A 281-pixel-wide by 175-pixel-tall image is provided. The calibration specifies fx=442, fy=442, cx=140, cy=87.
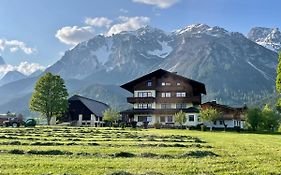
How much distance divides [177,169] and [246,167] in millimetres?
3260

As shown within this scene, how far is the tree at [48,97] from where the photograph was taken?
108744 mm

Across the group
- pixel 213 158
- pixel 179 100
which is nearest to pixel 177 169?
pixel 213 158

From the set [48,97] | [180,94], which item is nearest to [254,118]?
[180,94]

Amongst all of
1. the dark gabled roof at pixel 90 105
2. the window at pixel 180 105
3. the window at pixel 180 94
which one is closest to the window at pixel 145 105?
the window at pixel 180 105

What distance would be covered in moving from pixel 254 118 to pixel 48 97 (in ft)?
162

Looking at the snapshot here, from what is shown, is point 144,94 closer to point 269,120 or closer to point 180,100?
point 180,100

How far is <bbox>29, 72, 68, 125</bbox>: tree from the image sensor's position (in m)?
109

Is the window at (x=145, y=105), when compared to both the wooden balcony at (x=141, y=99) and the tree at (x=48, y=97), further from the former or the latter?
the tree at (x=48, y=97)

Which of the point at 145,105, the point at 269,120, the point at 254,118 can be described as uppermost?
the point at 145,105

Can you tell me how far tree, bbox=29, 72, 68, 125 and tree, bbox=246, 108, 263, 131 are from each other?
4502cm

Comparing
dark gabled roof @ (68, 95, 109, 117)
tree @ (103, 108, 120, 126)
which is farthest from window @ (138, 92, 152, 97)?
dark gabled roof @ (68, 95, 109, 117)

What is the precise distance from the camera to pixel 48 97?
10912cm

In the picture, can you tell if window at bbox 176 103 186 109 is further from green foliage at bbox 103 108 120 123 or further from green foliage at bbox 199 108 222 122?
green foliage at bbox 199 108 222 122

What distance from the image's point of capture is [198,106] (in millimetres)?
108875
